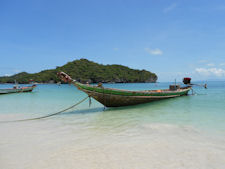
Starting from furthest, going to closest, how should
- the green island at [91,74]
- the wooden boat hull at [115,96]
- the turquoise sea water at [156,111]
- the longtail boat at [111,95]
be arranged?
the green island at [91,74] < the wooden boat hull at [115,96] < the longtail boat at [111,95] < the turquoise sea water at [156,111]

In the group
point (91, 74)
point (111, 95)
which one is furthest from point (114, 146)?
point (91, 74)

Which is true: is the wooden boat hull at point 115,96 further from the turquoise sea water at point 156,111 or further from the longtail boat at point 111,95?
the turquoise sea water at point 156,111

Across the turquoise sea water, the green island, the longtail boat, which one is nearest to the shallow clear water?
the turquoise sea water

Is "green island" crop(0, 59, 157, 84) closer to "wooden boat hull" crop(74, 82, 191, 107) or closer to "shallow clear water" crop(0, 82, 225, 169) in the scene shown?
"wooden boat hull" crop(74, 82, 191, 107)

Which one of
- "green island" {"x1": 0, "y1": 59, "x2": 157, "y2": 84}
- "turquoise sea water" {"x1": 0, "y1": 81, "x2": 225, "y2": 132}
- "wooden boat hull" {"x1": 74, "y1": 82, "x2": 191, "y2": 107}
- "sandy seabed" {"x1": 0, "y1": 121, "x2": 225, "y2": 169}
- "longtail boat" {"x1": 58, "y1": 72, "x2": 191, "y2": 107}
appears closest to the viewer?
"sandy seabed" {"x1": 0, "y1": 121, "x2": 225, "y2": 169}

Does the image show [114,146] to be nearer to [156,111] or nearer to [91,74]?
[156,111]

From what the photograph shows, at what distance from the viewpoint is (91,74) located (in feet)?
451

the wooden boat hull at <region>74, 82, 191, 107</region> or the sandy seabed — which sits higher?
the wooden boat hull at <region>74, 82, 191, 107</region>

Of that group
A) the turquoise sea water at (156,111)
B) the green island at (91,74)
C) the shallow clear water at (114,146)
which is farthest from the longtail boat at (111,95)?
the green island at (91,74)

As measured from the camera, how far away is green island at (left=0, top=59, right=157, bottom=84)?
134m

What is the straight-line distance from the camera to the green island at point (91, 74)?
133825mm

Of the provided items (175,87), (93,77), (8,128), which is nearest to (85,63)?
(93,77)

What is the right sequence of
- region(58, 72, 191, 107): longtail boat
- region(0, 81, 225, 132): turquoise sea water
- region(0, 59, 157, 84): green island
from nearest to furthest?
region(0, 81, 225, 132): turquoise sea water → region(58, 72, 191, 107): longtail boat → region(0, 59, 157, 84): green island

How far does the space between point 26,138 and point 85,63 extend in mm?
152107
